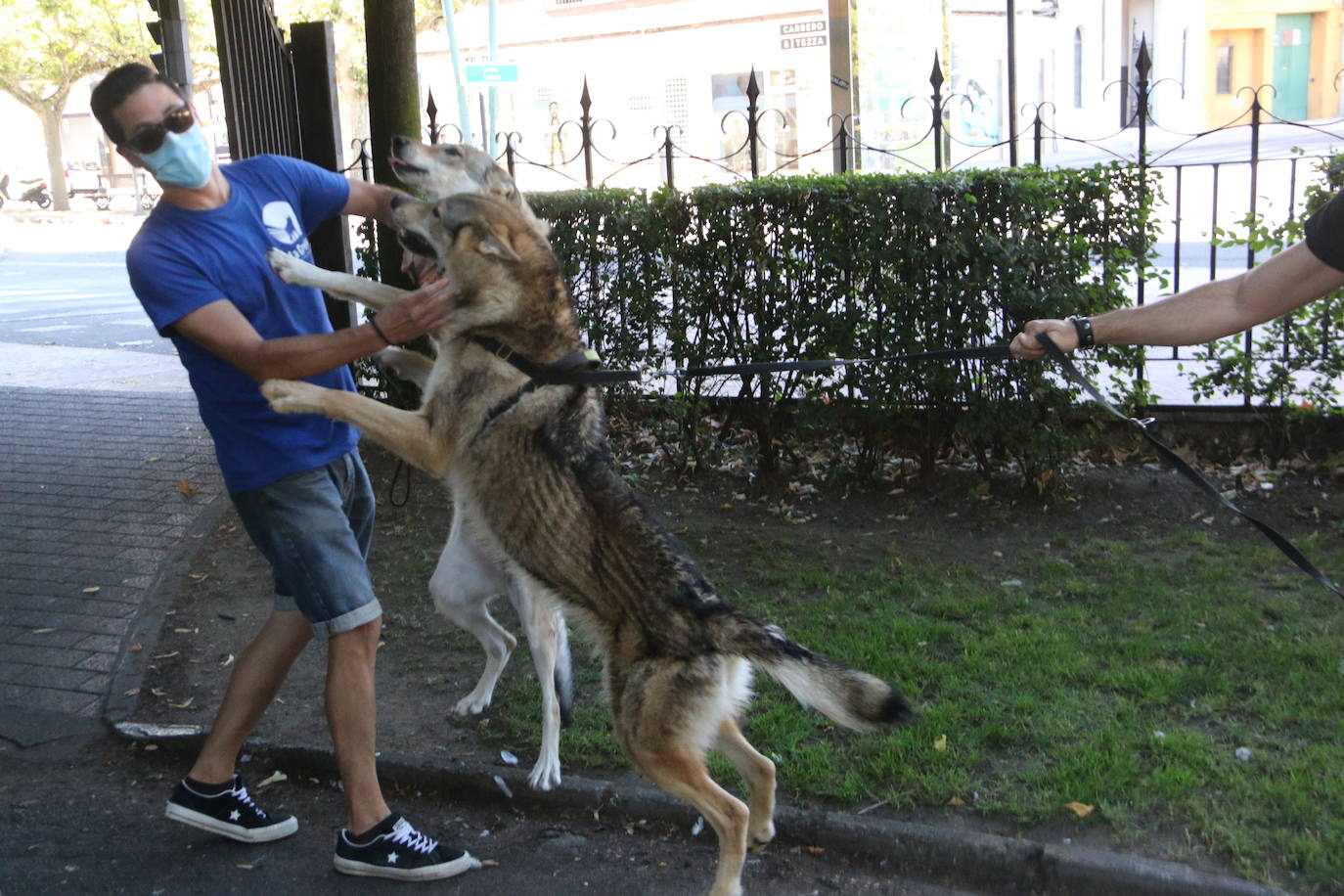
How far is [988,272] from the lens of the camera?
6484 mm

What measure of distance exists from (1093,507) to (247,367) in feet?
16.3

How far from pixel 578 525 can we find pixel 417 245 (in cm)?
116

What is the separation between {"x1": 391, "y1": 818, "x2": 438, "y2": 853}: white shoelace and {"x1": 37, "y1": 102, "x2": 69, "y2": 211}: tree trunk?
4136cm

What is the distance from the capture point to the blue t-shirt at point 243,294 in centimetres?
333

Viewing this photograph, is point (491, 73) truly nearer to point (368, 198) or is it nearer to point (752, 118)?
point (752, 118)

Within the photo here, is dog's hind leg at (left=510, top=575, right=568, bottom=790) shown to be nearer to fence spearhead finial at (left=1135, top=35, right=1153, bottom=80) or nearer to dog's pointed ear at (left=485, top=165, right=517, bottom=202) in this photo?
dog's pointed ear at (left=485, top=165, right=517, bottom=202)

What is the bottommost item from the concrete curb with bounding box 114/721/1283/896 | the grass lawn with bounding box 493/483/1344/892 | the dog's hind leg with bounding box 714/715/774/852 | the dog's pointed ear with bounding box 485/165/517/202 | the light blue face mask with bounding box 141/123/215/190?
Answer: the concrete curb with bounding box 114/721/1283/896

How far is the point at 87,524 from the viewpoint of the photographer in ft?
24.1

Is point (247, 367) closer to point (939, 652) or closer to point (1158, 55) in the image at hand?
point (939, 652)

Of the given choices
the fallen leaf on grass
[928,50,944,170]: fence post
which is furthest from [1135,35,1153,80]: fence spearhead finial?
the fallen leaf on grass

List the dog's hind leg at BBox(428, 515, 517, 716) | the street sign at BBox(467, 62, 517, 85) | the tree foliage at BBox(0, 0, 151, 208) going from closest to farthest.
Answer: the dog's hind leg at BBox(428, 515, 517, 716), the street sign at BBox(467, 62, 517, 85), the tree foliage at BBox(0, 0, 151, 208)

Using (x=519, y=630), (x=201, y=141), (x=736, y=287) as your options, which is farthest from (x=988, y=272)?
(x=201, y=141)

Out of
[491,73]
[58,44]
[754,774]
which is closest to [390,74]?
[754,774]

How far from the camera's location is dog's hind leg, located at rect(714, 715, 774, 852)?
3.68 m
